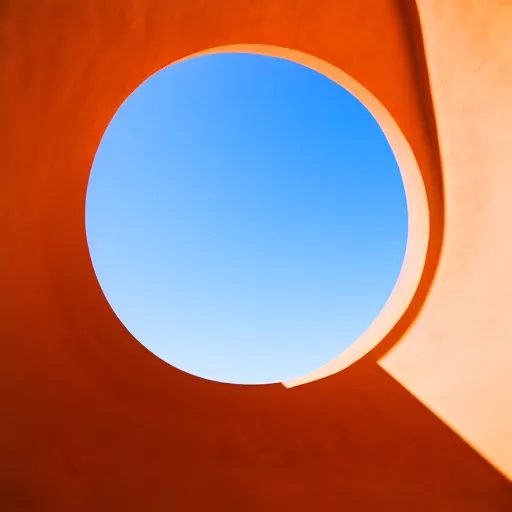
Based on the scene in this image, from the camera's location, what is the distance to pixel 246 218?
6.60 meters

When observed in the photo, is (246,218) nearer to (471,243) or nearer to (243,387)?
(243,387)

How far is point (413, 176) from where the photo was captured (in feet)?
14.3

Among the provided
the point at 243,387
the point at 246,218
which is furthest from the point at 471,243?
the point at 246,218

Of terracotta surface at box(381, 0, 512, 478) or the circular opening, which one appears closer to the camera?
terracotta surface at box(381, 0, 512, 478)

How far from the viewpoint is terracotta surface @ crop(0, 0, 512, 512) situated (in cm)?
379

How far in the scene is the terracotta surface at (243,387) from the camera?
3.79m

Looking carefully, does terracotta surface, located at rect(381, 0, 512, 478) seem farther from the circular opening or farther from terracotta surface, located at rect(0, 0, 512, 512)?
the circular opening

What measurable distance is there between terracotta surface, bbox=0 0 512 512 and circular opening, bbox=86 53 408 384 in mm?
611

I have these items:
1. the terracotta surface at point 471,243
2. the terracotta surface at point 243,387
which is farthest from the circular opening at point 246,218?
the terracotta surface at point 471,243

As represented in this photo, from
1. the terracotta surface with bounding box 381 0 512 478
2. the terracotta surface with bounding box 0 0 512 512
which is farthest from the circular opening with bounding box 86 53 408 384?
the terracotta surface with bounding box 381 0 512 478

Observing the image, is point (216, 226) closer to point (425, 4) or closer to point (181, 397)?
point (181, 397)

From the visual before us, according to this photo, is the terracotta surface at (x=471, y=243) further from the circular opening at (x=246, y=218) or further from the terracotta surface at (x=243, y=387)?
the circular opening at (x=246, y=218)

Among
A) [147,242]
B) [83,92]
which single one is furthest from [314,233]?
[83,92]

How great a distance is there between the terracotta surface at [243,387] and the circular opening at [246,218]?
611 mm
